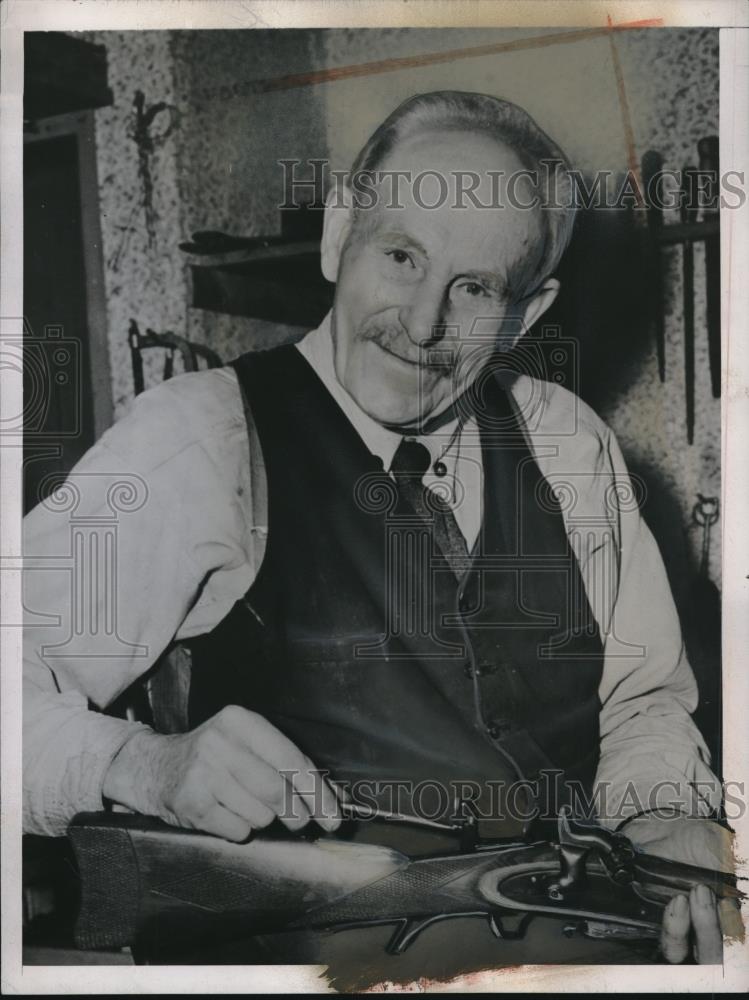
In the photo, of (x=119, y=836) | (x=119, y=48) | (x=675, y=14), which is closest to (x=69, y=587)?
(x=119, y=836)

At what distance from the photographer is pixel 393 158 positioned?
231 cm

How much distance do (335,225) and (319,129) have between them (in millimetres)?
225

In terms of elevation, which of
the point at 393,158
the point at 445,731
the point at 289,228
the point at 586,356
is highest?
the point at 393,158

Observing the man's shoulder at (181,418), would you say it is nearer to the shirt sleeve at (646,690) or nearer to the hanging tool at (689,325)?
the shirt sleeve at (646,690)

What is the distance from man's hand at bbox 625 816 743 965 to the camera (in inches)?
91.8

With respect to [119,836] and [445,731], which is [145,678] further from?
[445,731]

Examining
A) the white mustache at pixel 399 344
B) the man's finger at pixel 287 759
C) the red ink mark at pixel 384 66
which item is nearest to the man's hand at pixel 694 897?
the man's finger at pixel 287 759

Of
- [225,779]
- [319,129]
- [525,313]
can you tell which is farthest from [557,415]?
[225,779]

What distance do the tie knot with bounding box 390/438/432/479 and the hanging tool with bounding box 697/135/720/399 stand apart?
2.31ft

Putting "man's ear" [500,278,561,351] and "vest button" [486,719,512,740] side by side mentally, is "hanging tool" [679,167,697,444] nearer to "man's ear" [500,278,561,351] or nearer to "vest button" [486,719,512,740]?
"man's ear" [500,278,561,351]

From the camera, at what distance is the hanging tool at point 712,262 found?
2379 millimetres

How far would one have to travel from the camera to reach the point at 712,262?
2.39 meters

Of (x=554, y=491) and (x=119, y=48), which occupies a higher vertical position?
(x=119, y=48)

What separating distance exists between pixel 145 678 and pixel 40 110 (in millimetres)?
1329
